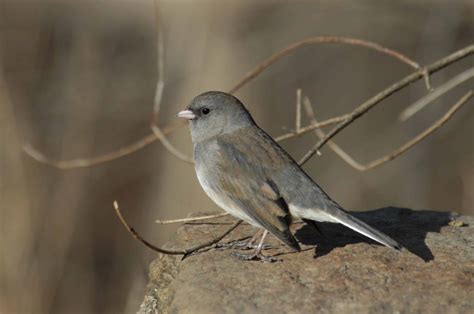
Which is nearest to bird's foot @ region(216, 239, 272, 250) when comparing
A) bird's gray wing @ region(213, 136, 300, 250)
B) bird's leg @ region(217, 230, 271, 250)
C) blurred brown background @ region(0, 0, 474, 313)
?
bird's leg @ region(217, 230, 271, 250)

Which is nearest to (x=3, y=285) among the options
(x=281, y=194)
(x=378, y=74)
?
(x=281, y=194)

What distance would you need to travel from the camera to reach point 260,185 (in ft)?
13.1

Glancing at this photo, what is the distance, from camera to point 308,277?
11.8 feet

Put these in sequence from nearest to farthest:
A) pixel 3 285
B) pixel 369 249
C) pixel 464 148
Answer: pixel 369 249 < pixel 3 285 < pixel 464 148

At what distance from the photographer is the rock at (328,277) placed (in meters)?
3.31

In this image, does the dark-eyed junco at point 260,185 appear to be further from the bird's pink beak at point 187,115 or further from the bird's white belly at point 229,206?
the bird's pink beak at point 187,115

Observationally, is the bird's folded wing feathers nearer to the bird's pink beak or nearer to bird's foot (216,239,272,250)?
bird's foot (216,239,272,250)

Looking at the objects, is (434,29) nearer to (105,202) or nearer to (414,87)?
(414,87)

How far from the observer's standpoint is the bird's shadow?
13.3 ft

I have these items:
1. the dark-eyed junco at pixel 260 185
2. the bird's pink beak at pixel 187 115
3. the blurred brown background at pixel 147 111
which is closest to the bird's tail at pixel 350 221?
the dark-eyed junco at pixel 260 185

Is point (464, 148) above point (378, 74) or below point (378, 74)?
below

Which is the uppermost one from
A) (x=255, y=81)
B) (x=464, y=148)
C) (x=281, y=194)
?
(x=281, y=194)

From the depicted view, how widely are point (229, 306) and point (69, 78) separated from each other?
4.90 meters

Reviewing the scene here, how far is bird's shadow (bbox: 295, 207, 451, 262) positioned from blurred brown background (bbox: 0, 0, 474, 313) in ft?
3.80
